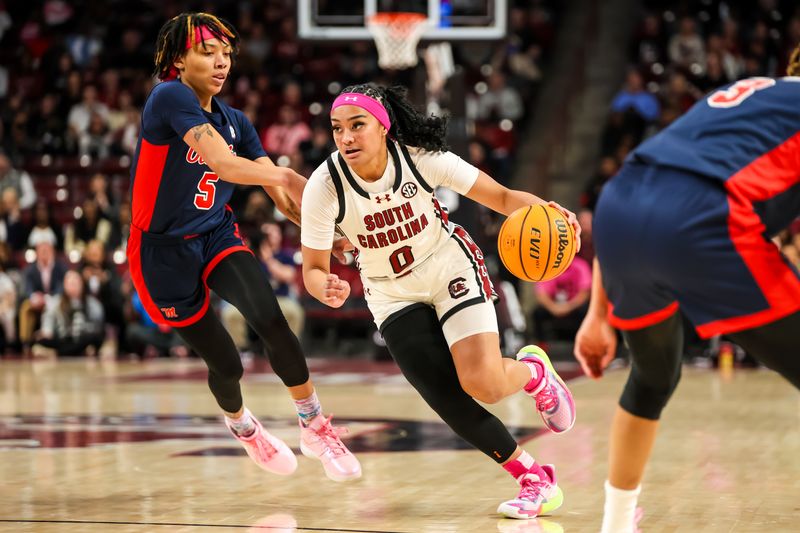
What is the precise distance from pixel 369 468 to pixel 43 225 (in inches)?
412

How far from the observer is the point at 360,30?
12828 mm

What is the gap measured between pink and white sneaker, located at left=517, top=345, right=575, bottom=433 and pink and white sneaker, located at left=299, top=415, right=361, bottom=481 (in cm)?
86

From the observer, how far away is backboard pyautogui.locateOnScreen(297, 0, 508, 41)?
41.7ft

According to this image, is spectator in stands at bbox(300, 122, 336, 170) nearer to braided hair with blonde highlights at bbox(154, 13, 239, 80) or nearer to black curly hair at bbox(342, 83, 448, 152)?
braided hair with blonde highlights at bbox(154, 13, 239, 80)

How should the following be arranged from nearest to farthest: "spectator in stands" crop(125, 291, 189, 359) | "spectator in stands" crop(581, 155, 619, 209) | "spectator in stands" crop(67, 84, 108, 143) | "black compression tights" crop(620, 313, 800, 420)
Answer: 1. "black compression tights" crop(620, 313, 800, 420)
2. "spectator in stands" crop(125, 291, 189, 359)
3. "spectator in stands" crop(581, 155, 619, 209)
4. "spectator in stands" crop(67, 84, 108, 143)

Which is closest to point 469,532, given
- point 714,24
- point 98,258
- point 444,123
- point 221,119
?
point 444,123

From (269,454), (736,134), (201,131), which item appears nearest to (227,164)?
(201,131)

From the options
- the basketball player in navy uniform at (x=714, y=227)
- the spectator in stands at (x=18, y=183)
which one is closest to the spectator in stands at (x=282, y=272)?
the spectator in stands at (x=18, y=183)

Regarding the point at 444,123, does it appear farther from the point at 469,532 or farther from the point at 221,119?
the point at 469,532

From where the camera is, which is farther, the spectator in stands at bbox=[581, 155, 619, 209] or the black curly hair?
the spectator in stands at bbox=[581, 155, 619, 209]

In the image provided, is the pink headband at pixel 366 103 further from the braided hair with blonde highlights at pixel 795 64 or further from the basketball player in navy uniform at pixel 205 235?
the braided hair with blonde highlights at pixel 795 64

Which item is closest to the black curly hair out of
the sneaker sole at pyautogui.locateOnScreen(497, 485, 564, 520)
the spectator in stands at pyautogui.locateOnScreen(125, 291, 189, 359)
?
the sneaker sole at pyautogui.locateOnScreen(497, 485, 564, 520)

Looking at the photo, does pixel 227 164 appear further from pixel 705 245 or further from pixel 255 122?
pixel 255 122

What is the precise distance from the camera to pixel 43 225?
611 inches
